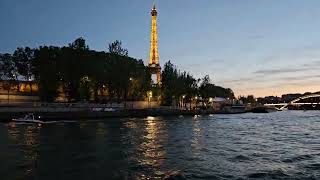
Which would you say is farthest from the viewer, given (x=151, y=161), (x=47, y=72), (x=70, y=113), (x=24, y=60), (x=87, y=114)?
(x=24, y=60)

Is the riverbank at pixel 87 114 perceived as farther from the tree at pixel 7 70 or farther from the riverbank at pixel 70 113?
the tree at pixel 7 70

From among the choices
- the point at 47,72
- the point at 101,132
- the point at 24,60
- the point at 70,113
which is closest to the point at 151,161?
the point at 101,132

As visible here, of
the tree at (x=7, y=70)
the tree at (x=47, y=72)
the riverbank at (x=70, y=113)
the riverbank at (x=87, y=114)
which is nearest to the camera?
the riverbank at (x=87, y=114)

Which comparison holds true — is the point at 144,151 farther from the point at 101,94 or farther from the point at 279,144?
the point at 101,94

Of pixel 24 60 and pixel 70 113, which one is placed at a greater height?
pixel 24 60

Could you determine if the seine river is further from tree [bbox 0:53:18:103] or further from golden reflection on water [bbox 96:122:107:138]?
tree [bbox 0:53:18:103]

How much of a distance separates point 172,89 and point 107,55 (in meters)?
39.6

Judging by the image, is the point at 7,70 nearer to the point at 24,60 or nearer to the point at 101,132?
the point at 24,60

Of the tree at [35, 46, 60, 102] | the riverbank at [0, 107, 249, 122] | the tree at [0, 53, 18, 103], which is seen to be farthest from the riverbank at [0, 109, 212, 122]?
the tree at [0, 53, 18, 103]

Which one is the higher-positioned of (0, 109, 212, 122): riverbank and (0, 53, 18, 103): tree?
(0, 53, 18, 103): tree

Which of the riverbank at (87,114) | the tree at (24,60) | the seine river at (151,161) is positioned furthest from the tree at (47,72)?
the seine river at (151,161)

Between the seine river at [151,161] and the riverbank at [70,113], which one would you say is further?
the riverbank at [70,113]

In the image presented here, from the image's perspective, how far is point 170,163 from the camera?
3291 centimetres

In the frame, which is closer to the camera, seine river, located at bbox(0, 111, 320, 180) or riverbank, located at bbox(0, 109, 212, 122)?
seine river, located at bbox(0, 111, 320, 180)
